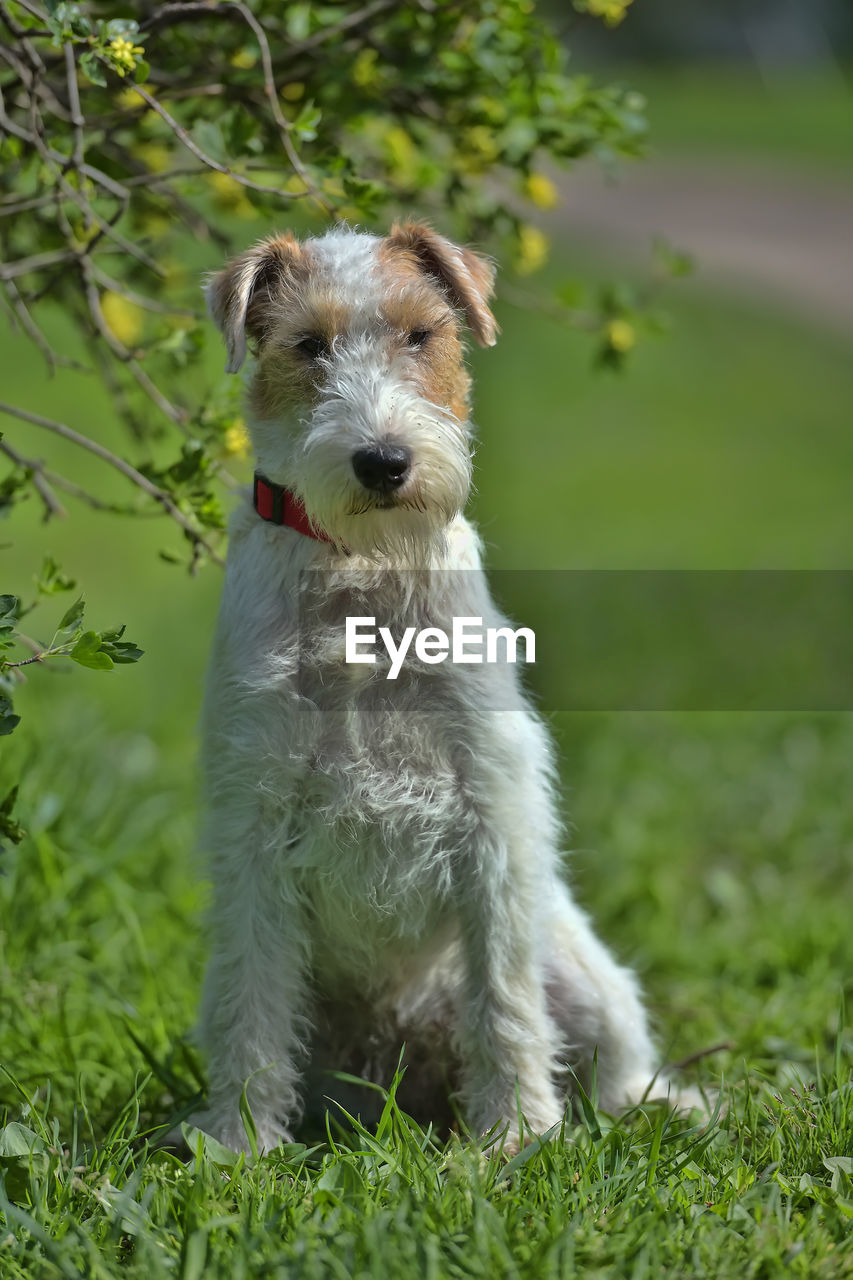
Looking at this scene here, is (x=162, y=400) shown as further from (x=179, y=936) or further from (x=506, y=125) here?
(x=179, y=936)

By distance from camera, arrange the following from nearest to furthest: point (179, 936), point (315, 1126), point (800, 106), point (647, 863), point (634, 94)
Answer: point (315, 1126)
point (634, 94)
point (179, 936)
point (647, 863)
point (800, 106)

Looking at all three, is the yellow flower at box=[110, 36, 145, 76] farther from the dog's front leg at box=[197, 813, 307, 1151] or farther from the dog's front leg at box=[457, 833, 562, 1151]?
the dog's front leg at box=[457, 833, 562, 1151]

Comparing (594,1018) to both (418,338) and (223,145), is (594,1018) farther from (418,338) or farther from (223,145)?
(223,145)

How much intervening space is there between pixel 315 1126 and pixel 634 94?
10.4 ft

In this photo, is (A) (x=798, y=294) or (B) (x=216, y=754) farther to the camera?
(A) (x=798, y=294)

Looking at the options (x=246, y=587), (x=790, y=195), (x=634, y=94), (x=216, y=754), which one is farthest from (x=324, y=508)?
(x=790, y=195)

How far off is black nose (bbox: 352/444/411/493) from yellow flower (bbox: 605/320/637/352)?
170 cm

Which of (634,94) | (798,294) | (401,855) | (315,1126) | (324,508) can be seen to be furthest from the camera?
(798,294)

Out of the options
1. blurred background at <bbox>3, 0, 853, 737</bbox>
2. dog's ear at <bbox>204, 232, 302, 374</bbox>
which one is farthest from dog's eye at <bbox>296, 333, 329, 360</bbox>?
blurred background at <bbox>3, 0, 853, 737</bbox>

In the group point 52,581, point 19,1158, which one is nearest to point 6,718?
point 52,581

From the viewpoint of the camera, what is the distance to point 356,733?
3229 millimetres

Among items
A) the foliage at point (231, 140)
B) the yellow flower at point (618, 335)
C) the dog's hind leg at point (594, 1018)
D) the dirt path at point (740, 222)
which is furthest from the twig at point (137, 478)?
the dirt path at point (740, 222)

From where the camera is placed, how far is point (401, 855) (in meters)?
3.29

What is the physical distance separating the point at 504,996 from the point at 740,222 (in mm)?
17977
